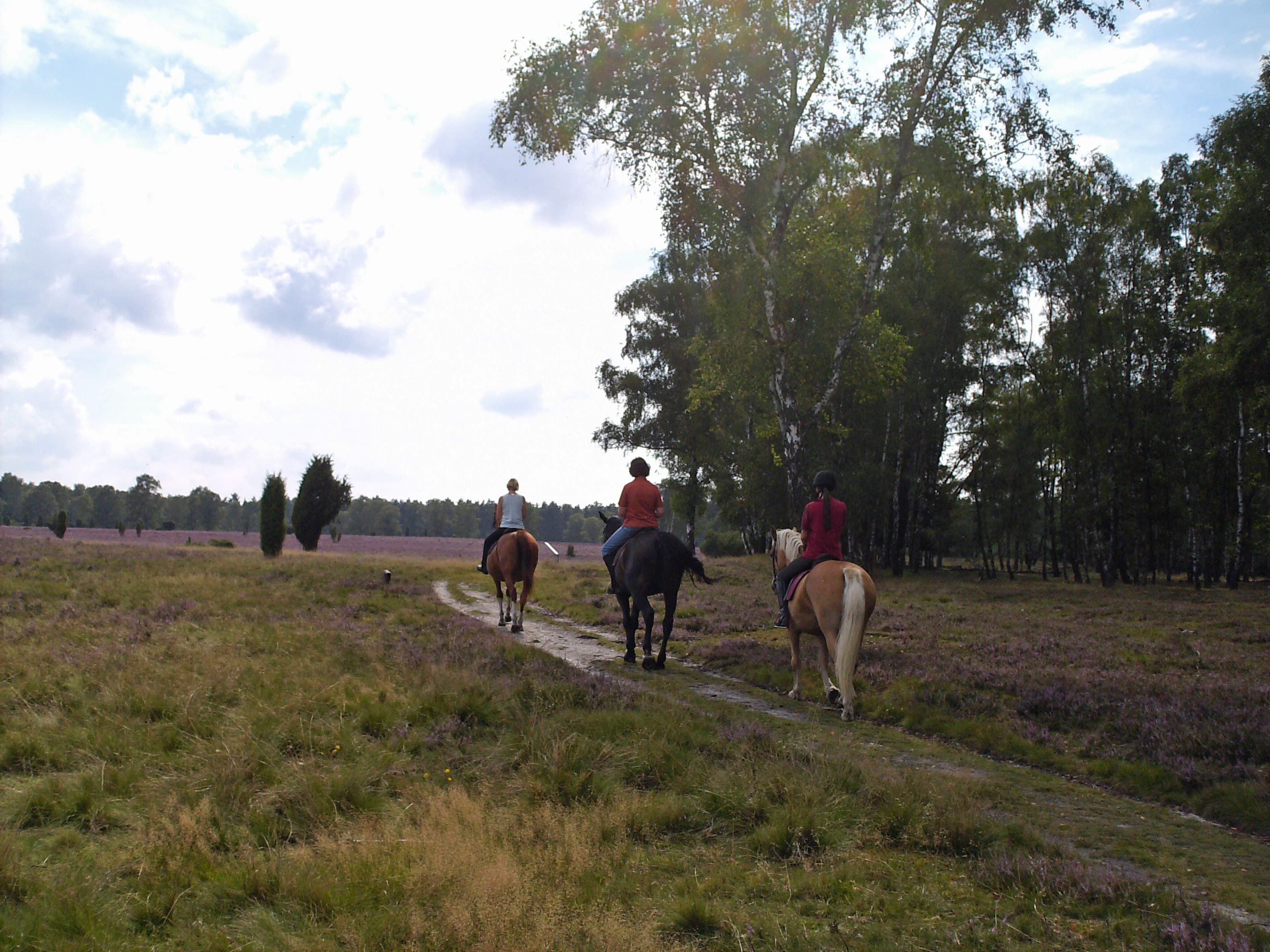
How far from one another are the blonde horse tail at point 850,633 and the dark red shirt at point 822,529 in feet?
2.84

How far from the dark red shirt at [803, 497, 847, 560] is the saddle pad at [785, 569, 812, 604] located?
29 centimetres

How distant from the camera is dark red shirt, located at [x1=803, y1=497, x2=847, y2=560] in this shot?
10539mm

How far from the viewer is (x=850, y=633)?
9633mm

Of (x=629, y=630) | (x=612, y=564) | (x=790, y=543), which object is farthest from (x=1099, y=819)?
(x=612, y=564)

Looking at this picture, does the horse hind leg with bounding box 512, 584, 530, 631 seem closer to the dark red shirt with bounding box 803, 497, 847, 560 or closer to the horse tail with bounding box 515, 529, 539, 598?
the horse tail with bounding box 515, 529, 539, 598

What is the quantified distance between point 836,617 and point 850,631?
Result: 43 cm

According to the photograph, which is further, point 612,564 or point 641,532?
point 612,564

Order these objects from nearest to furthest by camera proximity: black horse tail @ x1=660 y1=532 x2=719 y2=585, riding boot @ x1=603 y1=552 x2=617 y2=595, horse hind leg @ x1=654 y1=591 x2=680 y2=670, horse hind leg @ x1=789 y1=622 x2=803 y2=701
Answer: horse hind leg @ x1=789 y1=622 x2=803 y2=701 < horse hind leg @ x1=654 y1=591 x2=680 y2=670 < black horse tail @ x1=660 y1=532 x2=719 y2=585 < riding boot @ x1=603 y1=552 x2=617 y2=595

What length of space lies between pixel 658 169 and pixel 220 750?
1879cm

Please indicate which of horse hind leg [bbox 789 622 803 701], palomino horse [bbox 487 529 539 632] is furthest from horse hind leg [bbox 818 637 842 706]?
palomino horse [bbox 487 529 539 632]

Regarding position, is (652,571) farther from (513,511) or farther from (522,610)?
(513,511)

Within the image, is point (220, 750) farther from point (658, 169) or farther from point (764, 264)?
point (658, 169)

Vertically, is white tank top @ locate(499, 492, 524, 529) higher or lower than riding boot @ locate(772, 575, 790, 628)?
higher

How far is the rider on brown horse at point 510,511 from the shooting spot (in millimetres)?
18172
